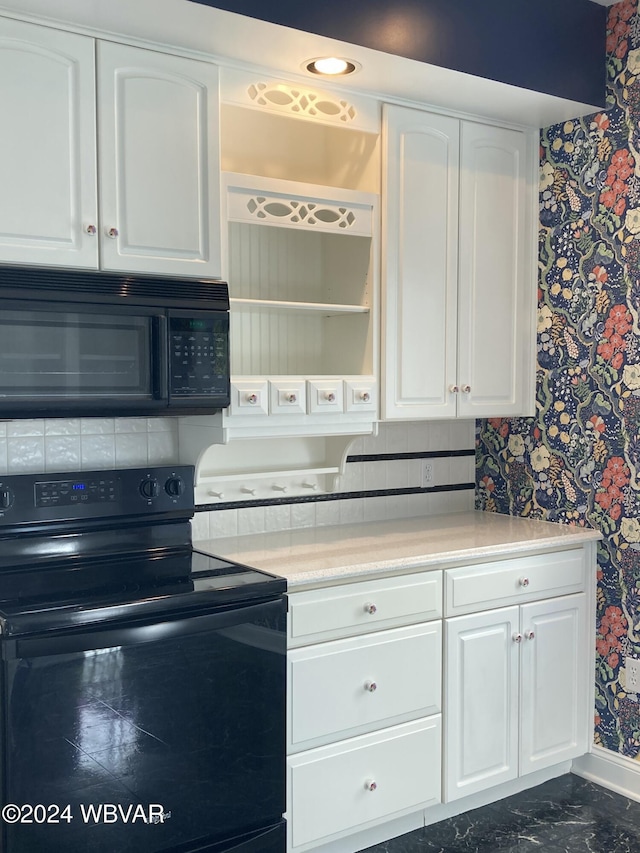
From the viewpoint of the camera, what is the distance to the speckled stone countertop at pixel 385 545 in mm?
2443

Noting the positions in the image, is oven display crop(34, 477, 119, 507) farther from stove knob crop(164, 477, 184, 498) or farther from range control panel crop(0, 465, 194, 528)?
stove knob crop(164, 477, 184, 498)

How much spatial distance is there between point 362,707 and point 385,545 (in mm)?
521

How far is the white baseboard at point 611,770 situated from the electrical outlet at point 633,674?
0.82ft

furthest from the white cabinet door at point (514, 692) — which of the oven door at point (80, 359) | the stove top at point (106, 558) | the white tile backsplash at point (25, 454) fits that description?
the white tile backsplash at point (25, 454)

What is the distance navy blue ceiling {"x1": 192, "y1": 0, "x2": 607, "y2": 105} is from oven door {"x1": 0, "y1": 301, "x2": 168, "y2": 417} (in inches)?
33.3

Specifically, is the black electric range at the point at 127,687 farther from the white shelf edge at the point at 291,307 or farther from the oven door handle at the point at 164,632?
the white shelf edge at the point at 291,307

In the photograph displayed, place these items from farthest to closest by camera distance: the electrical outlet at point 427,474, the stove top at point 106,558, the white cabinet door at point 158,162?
the electrical outlet at point 427,474 < the white cabinet door at point 158,162 < the stove top at point 106,558

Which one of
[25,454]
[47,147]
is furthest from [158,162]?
[25,454]

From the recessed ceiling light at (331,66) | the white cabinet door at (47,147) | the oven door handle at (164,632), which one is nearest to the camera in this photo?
the oven door handle at (164,632)

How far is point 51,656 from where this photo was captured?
185 cm

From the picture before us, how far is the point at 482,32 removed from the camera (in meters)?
2.64

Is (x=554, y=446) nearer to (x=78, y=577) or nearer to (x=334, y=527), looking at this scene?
(x=334, y=527)

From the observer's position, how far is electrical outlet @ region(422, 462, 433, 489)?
3.36m

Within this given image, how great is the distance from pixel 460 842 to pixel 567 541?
1.05 metres
